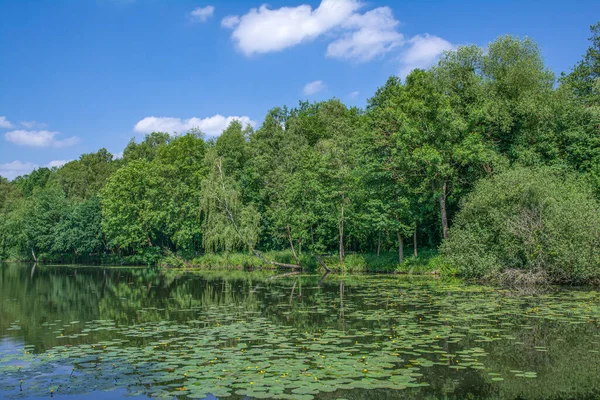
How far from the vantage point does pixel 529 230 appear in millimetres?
27188

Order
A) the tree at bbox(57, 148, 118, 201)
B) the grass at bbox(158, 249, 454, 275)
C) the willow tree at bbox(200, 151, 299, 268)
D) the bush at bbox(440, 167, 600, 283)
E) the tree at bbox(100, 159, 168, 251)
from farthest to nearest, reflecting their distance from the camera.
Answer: the tree at bbox(57, 148, 118, 201), the tree at bbox(100, 159, 168, 251), the willow tree at bbox(200, 151, 299, 268), the grass at bbox(158, 249, 454, 275), the bush at bbox(440, 167, 600, 283)

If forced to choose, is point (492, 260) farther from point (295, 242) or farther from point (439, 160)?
point (295, 242)

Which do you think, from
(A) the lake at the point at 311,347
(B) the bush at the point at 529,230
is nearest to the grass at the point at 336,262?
(B) the bush at the point at 529,230

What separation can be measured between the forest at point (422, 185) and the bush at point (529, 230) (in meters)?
0.08

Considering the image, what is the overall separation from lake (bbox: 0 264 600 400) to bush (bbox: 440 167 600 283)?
10.9ft

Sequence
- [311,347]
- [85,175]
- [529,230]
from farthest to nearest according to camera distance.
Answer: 1. [85,175]
2. [529,230]
3. [311,347]

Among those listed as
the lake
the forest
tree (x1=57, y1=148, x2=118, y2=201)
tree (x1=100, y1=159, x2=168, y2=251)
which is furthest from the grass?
tree (x1=57, y1=148, x2=118, y2=201)

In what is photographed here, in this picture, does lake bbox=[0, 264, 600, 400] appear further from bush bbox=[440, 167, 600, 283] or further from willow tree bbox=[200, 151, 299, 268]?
willow tree bbox=[200, 151, 299, 268]

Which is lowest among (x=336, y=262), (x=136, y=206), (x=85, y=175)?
(x=336, y=262)

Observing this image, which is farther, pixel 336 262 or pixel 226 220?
pixel 226 220

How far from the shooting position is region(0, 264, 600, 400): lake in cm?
909

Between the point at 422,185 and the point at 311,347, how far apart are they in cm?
2615

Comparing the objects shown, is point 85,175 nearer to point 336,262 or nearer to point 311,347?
point 336,262

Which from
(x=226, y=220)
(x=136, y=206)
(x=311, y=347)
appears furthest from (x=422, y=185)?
(x=136, y=206)
